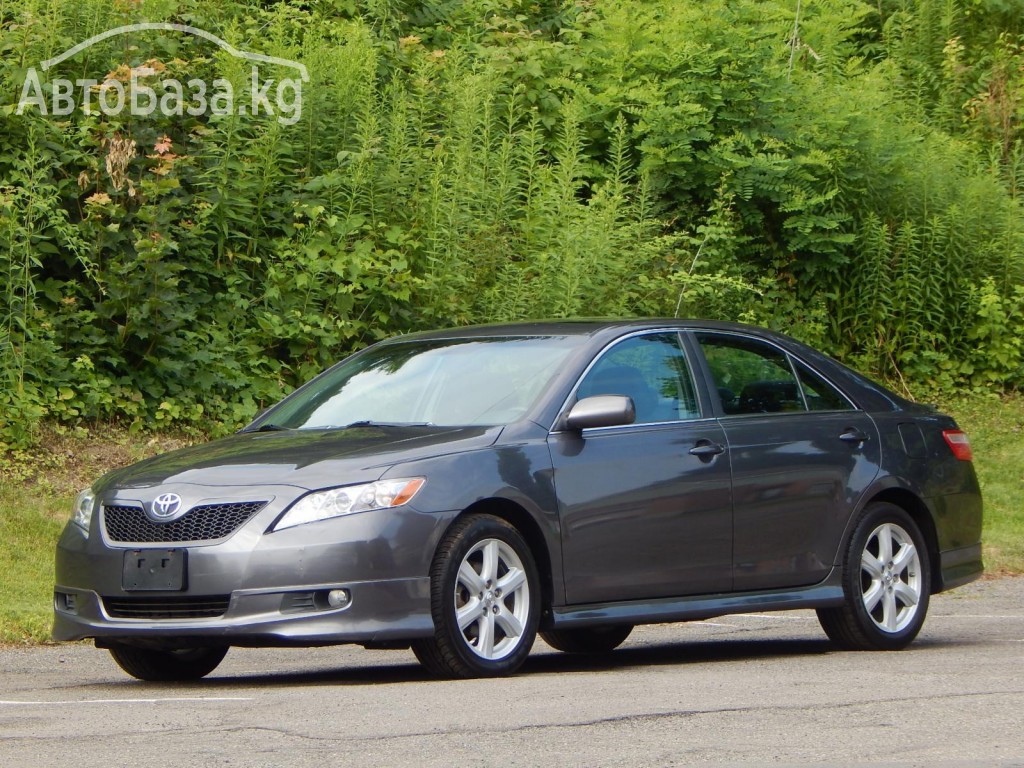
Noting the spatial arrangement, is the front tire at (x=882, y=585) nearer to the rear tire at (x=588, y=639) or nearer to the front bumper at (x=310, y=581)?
the rear tire at (x=588, y=639)

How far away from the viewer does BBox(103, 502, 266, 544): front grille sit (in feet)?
24.1

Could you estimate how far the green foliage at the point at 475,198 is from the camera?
13.9 metres

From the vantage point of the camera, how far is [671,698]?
677 centimetres

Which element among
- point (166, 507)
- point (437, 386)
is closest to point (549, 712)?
point (166, 507)

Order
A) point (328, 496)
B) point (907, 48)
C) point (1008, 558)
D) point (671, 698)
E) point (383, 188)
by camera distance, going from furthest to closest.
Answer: point (907, 48) → point (383, 188) → point (1008, 558) → point (328, 496) → point (671, 698)

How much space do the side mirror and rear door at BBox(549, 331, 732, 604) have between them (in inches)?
5.2

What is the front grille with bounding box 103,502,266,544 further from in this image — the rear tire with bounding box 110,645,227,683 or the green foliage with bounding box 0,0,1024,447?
the green foliage with bounding box 0,0,1024,447

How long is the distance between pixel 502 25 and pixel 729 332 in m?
10.5

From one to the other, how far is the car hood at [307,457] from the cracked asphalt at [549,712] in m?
0.91

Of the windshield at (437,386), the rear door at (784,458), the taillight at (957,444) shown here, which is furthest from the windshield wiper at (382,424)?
the taillight at (957,444)

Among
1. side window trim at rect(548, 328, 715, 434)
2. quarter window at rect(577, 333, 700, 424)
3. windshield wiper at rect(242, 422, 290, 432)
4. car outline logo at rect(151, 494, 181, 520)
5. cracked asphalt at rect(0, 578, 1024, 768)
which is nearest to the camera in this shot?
cracked asphalt at rect(0, 578, 1024, 768)

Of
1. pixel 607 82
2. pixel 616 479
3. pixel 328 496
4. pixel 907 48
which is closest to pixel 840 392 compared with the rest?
pixel 616 479

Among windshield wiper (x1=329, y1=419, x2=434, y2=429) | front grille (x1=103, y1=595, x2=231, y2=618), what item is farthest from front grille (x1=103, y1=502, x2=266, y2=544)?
windshield wiper (x1=329, y1=419, x2=434, y2=429)

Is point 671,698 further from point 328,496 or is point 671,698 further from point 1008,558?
point 1008,558
